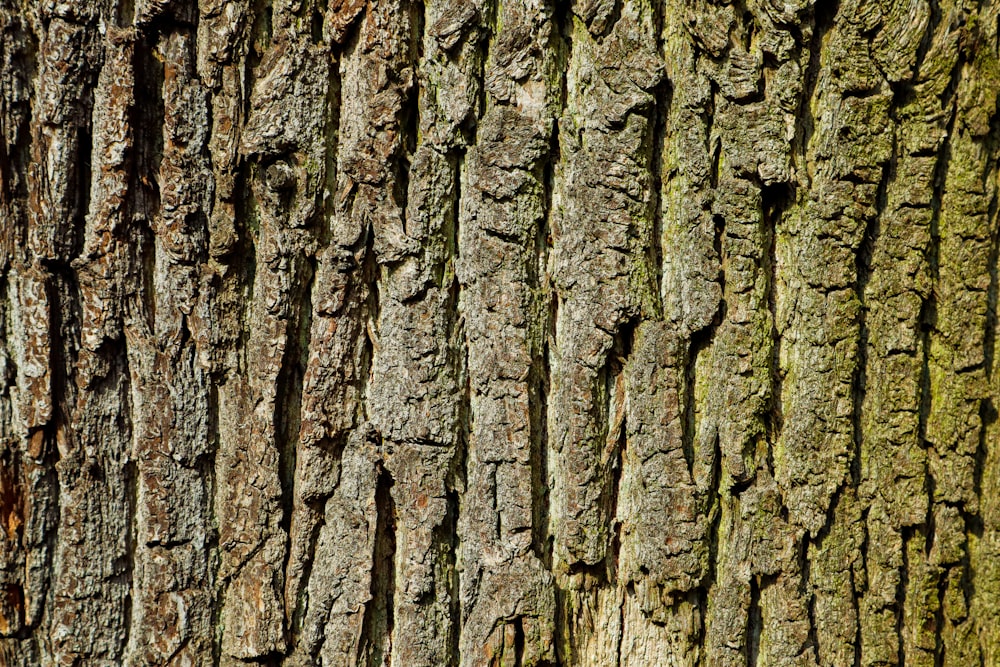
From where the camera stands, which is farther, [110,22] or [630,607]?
[630,607]

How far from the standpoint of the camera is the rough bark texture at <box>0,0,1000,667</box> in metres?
1.38

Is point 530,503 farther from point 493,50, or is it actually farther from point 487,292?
point 493,50

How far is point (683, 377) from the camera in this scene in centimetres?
143

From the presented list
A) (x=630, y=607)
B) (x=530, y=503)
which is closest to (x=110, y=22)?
(x=530, y=503)

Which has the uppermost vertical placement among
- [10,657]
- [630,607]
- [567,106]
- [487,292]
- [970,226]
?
[567,106]

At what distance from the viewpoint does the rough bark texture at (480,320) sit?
138 centimetres

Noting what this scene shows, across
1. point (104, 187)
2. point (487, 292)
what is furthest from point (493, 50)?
point (104, 187)

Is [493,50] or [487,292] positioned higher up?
[493,50]

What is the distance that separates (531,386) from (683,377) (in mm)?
298

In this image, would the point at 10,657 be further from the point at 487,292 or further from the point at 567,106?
the point at 567,106

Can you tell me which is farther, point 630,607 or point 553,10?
point 630,607

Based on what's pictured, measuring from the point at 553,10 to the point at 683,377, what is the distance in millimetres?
742

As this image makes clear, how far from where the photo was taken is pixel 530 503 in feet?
4.66

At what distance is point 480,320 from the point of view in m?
1.41
